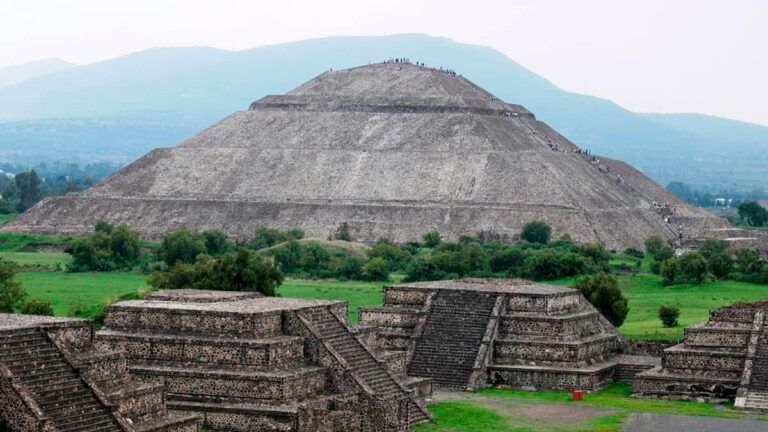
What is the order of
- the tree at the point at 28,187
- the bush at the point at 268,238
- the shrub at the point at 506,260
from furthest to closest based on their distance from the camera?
the tree at the point at 28,187, the bush at the point at 268,238, the shrub at the point at 506,260

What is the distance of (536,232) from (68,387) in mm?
80057

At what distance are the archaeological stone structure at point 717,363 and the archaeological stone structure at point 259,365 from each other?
29.0 ft

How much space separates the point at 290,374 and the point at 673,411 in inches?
455

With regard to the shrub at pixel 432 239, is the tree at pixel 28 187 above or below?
above

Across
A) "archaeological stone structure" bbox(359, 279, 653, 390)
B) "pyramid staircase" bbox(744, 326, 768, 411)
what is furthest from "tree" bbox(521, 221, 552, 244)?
"pyramid staircase" bbox(744, 326, 768, 411)

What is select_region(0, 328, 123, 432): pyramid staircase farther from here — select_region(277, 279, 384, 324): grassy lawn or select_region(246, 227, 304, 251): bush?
select_region(246, 227, 304, 251): bush

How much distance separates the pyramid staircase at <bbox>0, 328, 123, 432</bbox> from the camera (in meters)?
31.7

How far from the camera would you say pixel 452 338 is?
4959 centimetres

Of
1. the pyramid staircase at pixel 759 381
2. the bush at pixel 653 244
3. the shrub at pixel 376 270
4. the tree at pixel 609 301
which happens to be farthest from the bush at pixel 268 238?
the pyramid staircase at pixel 759 381

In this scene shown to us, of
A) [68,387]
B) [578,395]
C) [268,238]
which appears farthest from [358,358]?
[268,238]

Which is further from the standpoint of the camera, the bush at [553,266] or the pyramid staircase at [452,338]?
the bush at [553,266]

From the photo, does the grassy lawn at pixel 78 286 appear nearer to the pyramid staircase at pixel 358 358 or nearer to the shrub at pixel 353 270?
the shrub at pixel 353 270

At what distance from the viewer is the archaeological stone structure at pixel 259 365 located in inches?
1475

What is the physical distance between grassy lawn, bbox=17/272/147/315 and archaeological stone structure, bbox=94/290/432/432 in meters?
20.1
